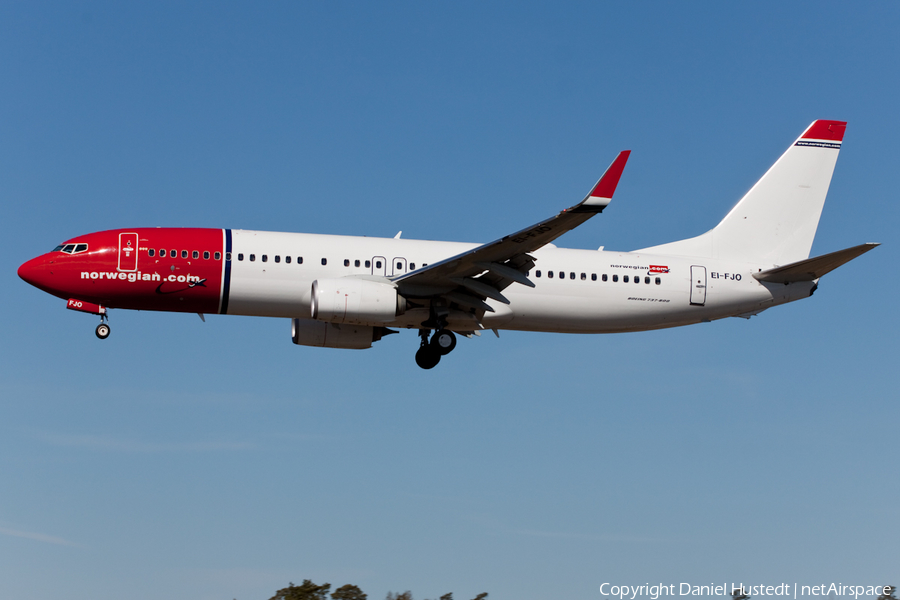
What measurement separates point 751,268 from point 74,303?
21439 millimetres

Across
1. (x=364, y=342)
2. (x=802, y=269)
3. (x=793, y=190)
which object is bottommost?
(x=364, y=342)

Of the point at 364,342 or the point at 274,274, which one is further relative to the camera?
the point at 364,342

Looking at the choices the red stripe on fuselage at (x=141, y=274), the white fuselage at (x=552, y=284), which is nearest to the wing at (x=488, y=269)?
the white fuselage at (x=552, y=284)

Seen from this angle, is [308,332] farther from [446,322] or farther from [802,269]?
[802,269]

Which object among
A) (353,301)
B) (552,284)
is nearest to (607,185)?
(552,284)

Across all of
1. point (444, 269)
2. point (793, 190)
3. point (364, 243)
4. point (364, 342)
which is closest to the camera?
point (444, 269)

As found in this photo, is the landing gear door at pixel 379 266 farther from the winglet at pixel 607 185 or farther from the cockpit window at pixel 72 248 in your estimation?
the cockpit window at pixel 72 248

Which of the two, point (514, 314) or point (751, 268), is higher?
point (751, 268)

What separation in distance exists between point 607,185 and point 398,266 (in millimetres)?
8292

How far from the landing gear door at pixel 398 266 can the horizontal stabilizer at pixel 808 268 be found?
1169cm

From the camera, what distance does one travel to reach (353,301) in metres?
27.6

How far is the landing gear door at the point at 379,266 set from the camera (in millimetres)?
29469

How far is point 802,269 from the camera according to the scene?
102 ft

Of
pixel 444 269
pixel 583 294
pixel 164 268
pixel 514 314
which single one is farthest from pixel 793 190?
pixel 164 268
